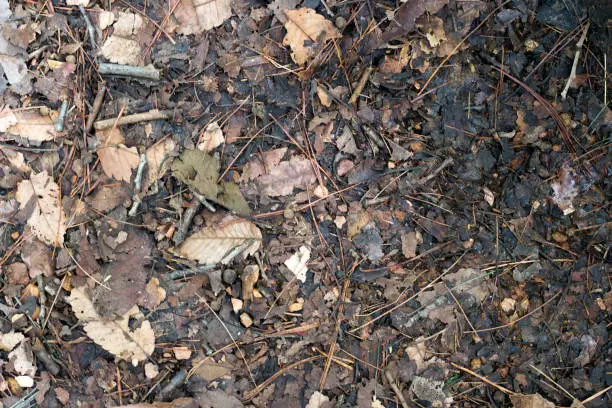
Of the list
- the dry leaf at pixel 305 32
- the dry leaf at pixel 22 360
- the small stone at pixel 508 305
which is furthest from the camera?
the small stone at pixel 508 305

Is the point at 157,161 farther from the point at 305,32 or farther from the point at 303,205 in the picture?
the point at 305,32

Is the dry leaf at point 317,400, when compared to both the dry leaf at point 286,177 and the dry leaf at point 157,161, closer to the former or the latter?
the dry leaf at point 286,177

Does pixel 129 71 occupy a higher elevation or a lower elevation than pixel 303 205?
higher

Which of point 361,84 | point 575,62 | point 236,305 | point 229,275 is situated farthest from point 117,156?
point 575,62

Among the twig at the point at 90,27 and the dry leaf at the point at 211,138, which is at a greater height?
the twig at the point at 90,27

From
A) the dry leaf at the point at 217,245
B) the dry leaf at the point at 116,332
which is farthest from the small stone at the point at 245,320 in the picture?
the dry leaf at the point at 116,332

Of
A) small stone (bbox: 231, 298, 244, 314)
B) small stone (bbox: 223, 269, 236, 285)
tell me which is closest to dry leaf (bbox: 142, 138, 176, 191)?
small stone (bbox: 223, 269, 236, 285)
